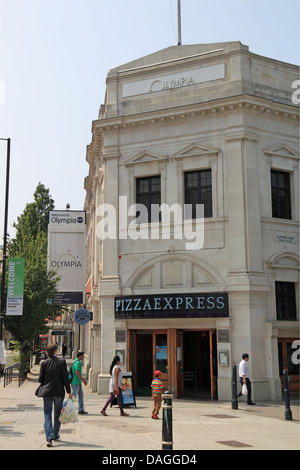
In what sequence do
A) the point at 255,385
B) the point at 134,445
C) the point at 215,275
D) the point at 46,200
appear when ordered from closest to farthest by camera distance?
the point at 134,445 < the point at 255,385 < the point at 215,275 < the point at 46,200

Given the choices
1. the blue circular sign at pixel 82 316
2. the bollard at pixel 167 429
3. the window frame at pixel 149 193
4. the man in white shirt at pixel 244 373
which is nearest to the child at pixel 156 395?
the bollard at pixel 167 429

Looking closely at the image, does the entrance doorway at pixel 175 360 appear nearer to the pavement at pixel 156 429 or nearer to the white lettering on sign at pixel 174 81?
the pavement at pixel 156 429

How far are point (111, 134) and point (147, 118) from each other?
1.83 m

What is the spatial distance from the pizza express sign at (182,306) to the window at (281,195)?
173 inches

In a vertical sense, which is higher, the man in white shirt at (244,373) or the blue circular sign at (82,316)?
the blue circular sign at (82,316)

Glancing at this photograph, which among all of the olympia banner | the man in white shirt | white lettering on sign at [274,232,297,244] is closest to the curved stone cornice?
white lettering on sign at [274,232,297,244]

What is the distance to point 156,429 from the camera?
39.6 ft

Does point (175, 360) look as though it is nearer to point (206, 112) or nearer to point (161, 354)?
point (161, 354)

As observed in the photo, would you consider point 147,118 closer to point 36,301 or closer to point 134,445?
point 36,301

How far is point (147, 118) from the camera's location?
21.5m

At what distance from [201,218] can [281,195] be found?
359cm

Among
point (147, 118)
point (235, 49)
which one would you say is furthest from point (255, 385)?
point (235, 49)

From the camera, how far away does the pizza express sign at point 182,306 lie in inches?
748

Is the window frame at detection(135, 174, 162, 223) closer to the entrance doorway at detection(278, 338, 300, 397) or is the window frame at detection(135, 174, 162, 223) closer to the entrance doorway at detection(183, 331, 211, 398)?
the entrance doorway at detection(183, 331, 211, 398)
